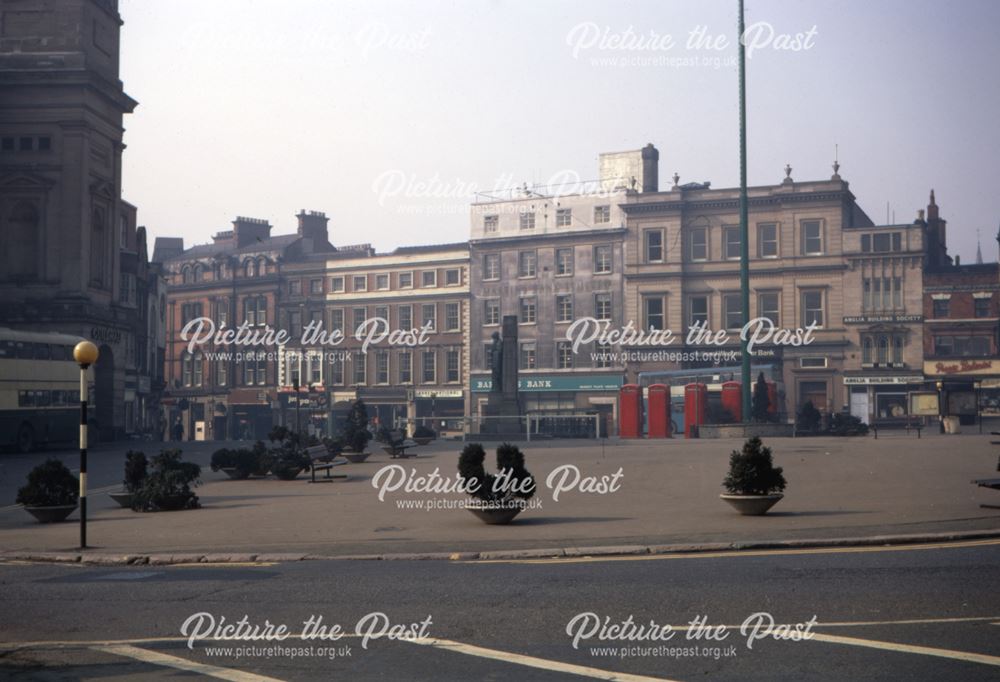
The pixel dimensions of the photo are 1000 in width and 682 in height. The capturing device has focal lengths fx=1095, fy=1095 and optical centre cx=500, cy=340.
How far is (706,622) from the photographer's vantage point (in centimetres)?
870

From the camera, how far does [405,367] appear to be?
88562 millimetres

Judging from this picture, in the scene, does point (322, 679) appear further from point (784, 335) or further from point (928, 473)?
point (784, 335)

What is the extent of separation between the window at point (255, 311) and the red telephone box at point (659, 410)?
162ft

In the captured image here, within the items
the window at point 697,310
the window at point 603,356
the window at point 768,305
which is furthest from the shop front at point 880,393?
the window at point 603,356

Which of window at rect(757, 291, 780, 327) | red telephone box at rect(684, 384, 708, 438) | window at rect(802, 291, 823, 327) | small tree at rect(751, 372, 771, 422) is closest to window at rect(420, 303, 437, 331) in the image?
window at rect(757, 291, 780, 327)

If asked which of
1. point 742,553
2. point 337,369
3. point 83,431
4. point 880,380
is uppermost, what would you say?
point 337,369

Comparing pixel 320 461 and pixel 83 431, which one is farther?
pixel 320 461

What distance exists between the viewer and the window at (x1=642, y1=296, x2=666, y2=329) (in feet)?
258

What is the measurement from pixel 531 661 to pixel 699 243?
72881mm

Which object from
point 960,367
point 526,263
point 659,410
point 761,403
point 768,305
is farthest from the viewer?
point 526,263

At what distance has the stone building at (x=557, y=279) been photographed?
266 ft

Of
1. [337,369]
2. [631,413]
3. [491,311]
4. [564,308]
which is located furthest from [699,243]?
[337,369]

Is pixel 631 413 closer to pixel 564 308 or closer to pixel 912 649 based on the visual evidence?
pixel 564 308

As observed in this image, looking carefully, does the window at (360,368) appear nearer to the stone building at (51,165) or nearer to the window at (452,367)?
the window at (452,367)
